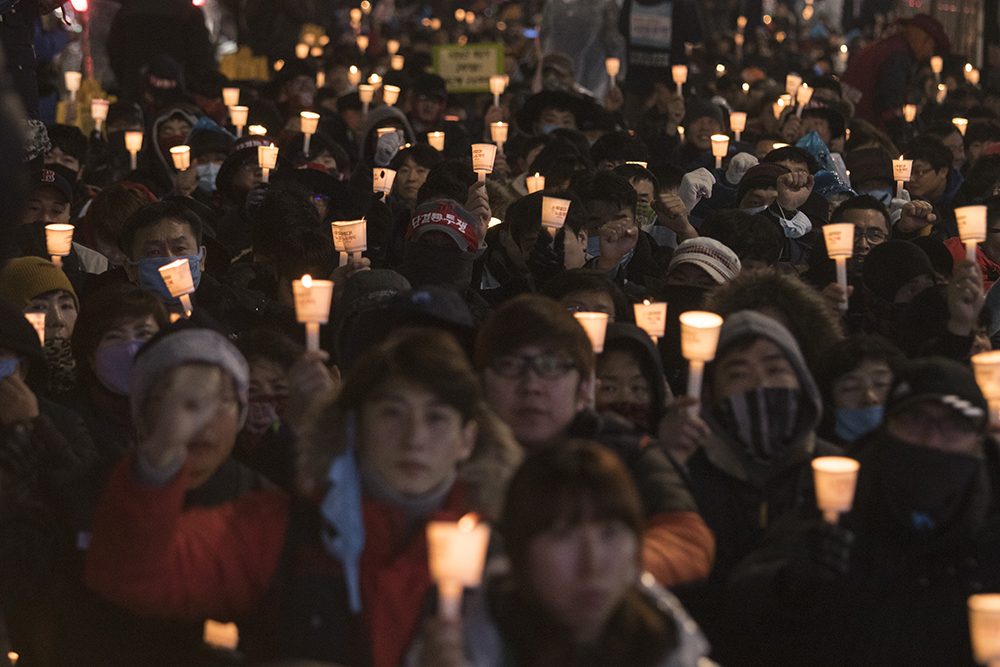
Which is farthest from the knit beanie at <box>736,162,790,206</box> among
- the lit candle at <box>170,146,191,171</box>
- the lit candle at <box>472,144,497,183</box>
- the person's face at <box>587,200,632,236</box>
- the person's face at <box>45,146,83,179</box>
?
the person's face at <box>45,146,83,179</box>

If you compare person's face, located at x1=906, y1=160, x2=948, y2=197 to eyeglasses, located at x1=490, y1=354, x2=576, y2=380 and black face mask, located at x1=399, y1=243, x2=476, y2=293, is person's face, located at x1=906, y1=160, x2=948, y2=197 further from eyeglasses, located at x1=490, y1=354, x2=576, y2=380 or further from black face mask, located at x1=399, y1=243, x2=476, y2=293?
eyeglasses, located at x1=490, y1=354, x2=576, y2=380

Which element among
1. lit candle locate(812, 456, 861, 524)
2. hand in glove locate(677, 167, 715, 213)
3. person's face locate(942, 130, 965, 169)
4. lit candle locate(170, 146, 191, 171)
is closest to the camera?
lit candle locate(812, 456, 861, 524)

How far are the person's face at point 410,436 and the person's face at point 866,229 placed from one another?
4.06 m

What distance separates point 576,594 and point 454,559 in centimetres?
27

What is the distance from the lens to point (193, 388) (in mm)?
3260

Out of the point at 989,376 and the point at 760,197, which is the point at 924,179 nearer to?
the point at 760,197

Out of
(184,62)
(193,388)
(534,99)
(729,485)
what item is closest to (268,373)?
(193,388)

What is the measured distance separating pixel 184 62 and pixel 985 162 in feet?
29.9

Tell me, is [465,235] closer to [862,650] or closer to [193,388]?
[193,388]

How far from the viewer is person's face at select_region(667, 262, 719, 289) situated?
18.3 feet

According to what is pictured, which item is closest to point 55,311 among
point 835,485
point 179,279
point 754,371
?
point 179,279

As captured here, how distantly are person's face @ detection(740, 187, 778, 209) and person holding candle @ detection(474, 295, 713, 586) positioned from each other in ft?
13.0

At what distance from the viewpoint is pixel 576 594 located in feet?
8.26

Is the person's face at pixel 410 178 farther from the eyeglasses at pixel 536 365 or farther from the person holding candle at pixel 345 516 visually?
the person holding candle at pixel 345 516
